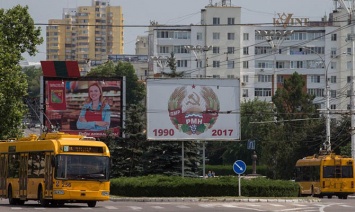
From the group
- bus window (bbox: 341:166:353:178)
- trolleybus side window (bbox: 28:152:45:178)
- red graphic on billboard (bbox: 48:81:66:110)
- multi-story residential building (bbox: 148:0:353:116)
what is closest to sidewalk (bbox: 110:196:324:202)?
trolleybus side window (bbox: 28:152:45:178)

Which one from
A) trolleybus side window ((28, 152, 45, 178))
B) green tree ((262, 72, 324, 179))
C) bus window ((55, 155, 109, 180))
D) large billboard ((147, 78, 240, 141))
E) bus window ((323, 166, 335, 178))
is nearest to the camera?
bus window ((55, 155, 109, 180))

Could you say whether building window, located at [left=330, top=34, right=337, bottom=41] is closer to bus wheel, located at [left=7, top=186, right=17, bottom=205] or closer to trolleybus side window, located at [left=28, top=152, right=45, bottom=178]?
bus wheel, located at [left=7, top=186, right=17, bottom=205]

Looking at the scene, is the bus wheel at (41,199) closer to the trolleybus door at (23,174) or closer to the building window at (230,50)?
the trolleybus door at (23,174)

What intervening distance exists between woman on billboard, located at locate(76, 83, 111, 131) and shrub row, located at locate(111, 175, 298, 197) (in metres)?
23.6

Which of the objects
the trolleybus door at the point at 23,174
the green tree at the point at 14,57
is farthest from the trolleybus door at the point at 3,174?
the green tree at the point at 14,57

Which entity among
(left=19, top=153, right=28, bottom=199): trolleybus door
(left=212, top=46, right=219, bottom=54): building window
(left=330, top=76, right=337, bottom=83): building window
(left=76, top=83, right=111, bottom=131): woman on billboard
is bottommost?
(left=19, top=153, right=28, bottom=199): trolleybus door

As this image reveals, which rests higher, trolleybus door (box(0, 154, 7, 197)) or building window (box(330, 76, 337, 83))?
building window (box(330, 76, 337, 83))

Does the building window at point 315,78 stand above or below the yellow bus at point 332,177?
above

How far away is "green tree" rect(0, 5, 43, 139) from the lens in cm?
6353

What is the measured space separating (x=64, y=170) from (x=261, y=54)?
4561 inches

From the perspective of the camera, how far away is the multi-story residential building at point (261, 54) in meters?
152

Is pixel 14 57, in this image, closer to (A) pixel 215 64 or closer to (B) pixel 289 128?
(B) pixel 289 128

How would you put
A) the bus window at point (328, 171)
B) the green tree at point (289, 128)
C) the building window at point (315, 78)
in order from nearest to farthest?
the bus window at point (328, 171), the green tree at point (289, 128), the building window at point (315, 78)

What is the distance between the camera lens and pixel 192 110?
62.9 meters
